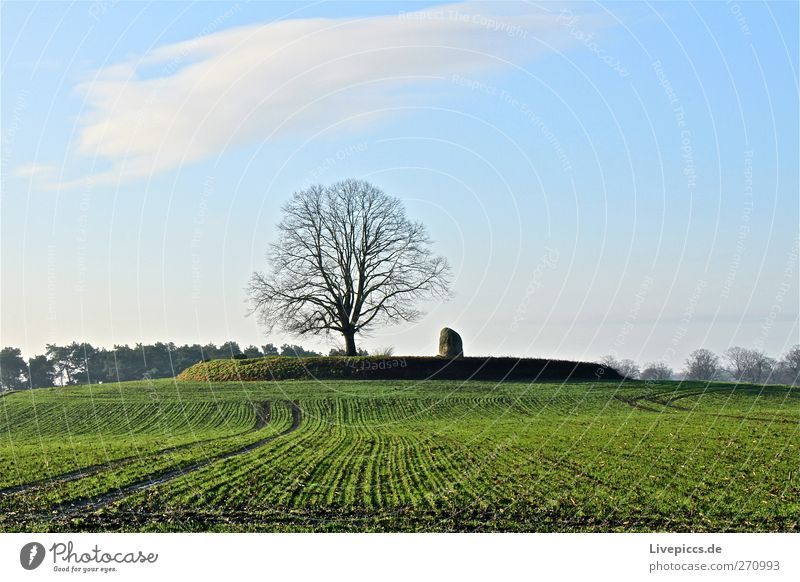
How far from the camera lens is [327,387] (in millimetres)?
62281

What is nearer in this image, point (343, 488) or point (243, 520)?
point (243, 520)

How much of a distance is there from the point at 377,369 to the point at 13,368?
157 feet

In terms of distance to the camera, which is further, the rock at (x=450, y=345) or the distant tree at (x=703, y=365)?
the distant tree at (x=703, y=365)

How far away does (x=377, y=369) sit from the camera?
70812mm

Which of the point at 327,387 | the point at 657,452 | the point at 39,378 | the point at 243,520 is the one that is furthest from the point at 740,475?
the point at 39,378

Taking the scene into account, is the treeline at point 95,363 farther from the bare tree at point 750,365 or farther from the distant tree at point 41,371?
the bare tree at point 750,365

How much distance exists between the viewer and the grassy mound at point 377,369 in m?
69.6

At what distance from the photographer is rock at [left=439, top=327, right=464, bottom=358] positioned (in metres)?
72.9

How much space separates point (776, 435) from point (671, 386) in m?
29.6

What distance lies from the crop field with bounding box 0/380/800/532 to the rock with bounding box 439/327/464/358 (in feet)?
42.7

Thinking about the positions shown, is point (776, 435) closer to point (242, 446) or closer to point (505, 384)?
point (242, 446)

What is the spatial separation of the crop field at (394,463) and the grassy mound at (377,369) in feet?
31.9
